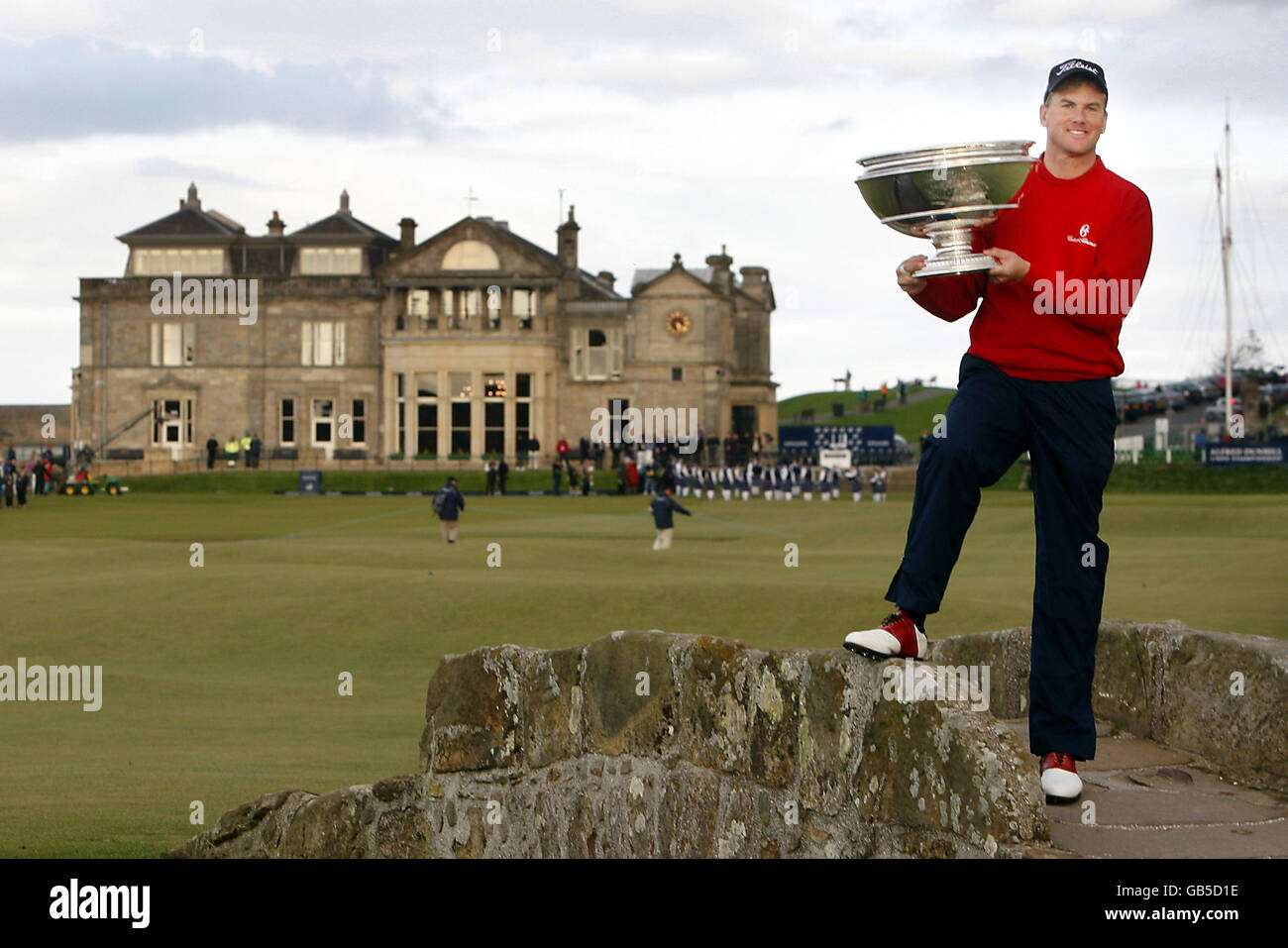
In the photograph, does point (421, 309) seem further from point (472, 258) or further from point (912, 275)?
point (912, 275)

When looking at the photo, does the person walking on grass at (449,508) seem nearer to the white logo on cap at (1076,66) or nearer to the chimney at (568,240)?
the white logo on cap at (1076,66)

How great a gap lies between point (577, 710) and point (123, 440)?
3340 inches

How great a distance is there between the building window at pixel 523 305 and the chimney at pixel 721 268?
419 inches

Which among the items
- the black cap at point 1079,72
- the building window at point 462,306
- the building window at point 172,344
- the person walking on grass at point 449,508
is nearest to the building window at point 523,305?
the building window at point 462,306

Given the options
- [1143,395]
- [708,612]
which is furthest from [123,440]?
[708,612]

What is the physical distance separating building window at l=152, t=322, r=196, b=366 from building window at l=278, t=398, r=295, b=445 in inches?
239

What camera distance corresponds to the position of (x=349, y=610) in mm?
23047

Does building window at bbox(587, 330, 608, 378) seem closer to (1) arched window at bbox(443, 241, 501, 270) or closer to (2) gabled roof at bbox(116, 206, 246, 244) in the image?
(1) arched window at bbox(443, 241, 501, 270)

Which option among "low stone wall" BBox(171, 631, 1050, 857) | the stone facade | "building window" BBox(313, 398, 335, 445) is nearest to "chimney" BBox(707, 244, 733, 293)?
the stone facade

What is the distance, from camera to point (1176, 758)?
687cm

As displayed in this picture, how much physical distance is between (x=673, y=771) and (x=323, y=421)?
81.8 meters

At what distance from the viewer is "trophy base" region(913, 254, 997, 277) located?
5531mm

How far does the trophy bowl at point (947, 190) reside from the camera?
5.40 metres
